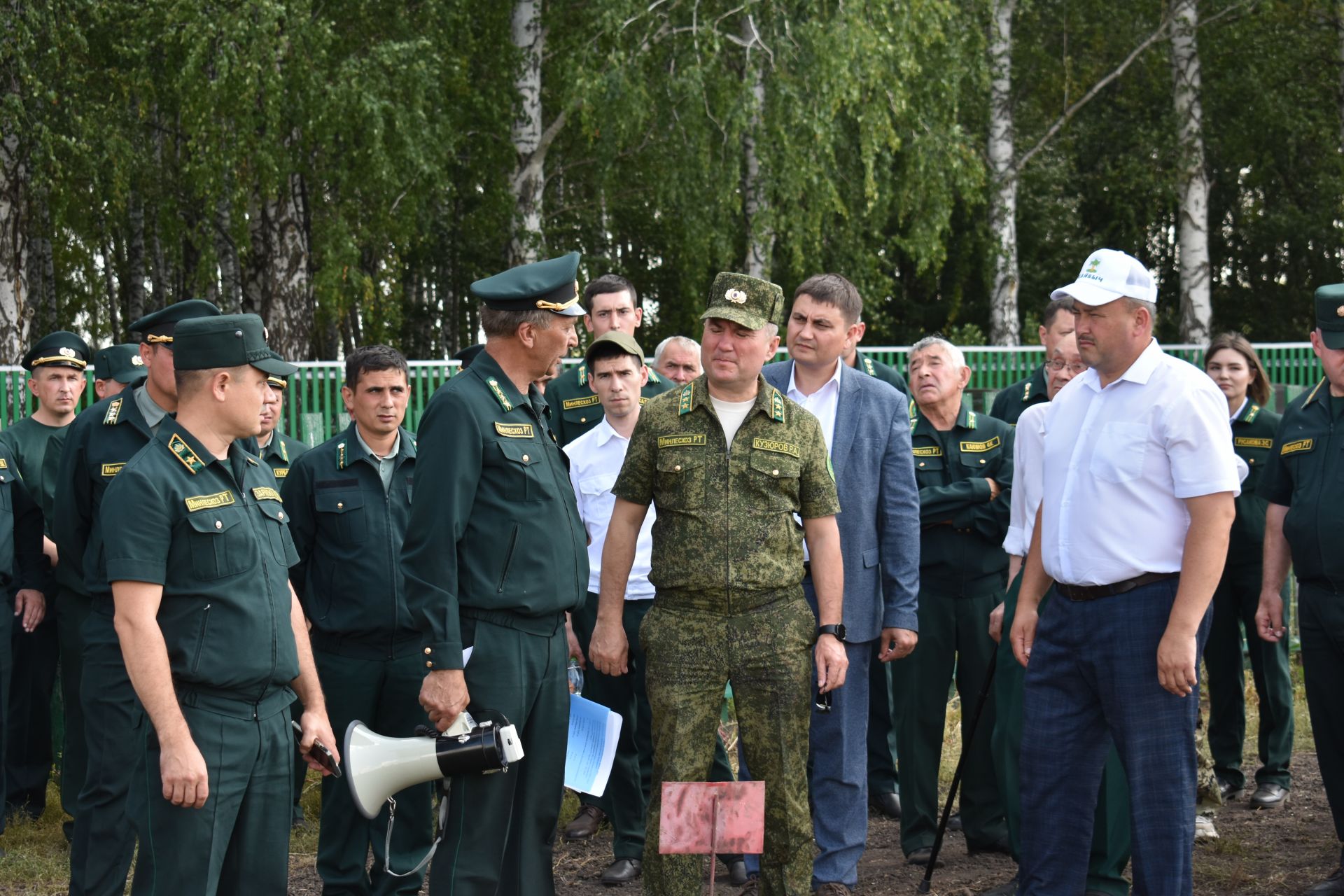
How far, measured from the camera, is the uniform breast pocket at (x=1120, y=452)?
4.12 m

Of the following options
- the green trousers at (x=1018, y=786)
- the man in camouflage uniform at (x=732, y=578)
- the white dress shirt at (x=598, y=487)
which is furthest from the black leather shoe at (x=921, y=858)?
the white dress shirt at (x=598, y=487)

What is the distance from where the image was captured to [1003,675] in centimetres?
522

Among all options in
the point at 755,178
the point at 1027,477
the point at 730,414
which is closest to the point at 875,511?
the point at 1027,477

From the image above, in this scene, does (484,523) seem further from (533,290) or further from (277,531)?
(533,290)

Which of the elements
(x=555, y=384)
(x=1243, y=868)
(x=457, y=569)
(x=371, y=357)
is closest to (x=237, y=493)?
(x=457, y=569)

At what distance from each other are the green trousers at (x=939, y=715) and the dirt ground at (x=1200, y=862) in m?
0.16

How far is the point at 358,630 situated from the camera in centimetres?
505

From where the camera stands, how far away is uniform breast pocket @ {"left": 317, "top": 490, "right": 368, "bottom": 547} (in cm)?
516

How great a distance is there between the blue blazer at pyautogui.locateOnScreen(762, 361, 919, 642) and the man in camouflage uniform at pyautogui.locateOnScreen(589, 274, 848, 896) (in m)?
0.65

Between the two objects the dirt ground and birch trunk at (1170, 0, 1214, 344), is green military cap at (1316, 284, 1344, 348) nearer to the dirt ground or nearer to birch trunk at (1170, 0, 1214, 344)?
the dirt ground

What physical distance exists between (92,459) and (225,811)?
2.14 meters

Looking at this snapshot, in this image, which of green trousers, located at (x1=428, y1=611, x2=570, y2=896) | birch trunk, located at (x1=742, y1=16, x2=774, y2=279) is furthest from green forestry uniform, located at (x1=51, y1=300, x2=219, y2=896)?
birch trunk, located at (x1=742, y1=16, x2=774, y2=279)

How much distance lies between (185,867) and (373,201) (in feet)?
39.2

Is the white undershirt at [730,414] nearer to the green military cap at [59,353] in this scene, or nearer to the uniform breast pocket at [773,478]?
the uniform breast pocket at [773,478]
